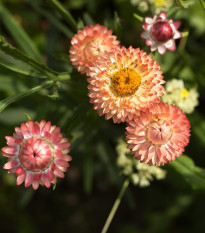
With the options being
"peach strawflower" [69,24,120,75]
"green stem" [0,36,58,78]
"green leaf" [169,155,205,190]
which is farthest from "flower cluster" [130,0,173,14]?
"green leaf" [169,155,205,190]

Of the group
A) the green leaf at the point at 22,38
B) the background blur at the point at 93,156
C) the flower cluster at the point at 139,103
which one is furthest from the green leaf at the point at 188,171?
the green leaf at the point at 22,38

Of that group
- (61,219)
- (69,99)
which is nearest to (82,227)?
(61,219)

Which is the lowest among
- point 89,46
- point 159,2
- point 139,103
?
point 139,103

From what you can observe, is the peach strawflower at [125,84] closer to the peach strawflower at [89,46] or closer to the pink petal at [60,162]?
the peach strawflower at [89,46]

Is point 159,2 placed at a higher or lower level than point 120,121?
higher

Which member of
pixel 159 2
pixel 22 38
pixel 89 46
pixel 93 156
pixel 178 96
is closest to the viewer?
pixel 89 46

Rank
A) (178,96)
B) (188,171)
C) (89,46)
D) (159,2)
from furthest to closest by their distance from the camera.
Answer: (159,2), (178,96), (188,171), (89,46)

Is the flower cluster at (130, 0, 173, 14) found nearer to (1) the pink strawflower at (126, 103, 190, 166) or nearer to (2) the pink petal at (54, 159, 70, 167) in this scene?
(1) the pink strawflower at (126, 103, 190, 166)

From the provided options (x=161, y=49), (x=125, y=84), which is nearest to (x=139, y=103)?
(x=125, y=84)

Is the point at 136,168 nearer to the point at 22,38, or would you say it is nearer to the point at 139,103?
the point at 139,103
